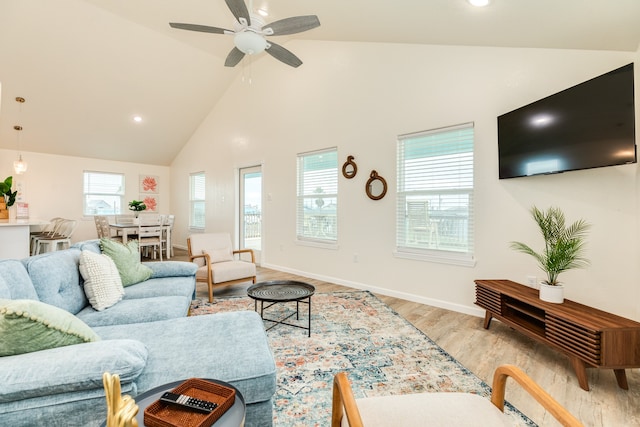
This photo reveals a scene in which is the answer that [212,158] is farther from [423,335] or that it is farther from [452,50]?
[423,335]

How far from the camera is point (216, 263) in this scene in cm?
399

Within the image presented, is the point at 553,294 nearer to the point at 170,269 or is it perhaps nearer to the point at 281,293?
the point at 281,293

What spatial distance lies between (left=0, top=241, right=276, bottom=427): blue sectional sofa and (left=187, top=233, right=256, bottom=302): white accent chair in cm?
139

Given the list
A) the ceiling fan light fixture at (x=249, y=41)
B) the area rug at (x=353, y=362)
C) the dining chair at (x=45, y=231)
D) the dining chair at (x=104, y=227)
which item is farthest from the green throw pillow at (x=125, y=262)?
the dining chair at (x=104, y=227)

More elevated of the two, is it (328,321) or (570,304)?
(570,304)

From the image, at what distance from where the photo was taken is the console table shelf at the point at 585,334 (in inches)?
72.1

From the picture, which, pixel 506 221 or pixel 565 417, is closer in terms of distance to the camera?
pixel 565 417

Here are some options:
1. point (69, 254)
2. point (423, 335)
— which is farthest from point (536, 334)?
point (69, 254)

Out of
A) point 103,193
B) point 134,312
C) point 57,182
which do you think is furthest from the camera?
point 103,193

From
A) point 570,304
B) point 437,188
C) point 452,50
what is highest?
point 452,50

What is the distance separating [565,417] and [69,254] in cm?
294

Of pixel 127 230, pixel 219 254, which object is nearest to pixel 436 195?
pixel 219 254

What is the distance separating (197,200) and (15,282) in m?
6.37

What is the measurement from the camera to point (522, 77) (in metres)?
2.90
